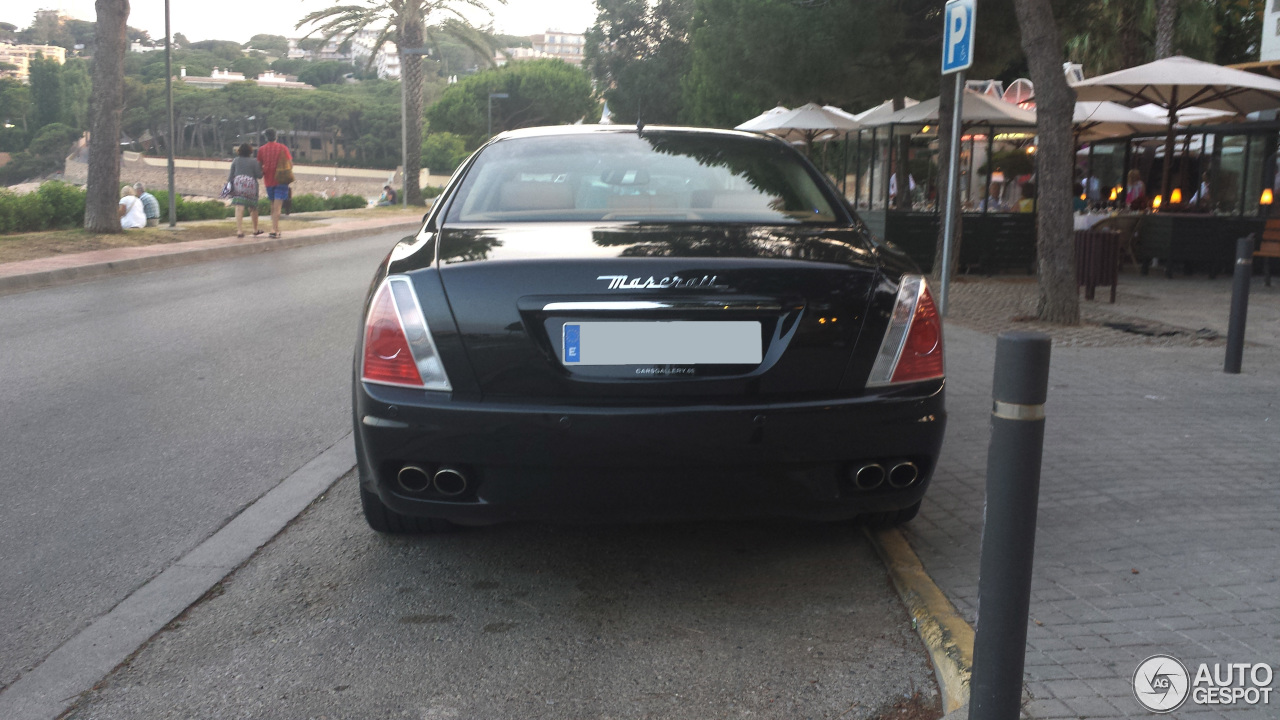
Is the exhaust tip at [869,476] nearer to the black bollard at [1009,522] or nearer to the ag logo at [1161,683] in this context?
the ag logo at [1161,683]

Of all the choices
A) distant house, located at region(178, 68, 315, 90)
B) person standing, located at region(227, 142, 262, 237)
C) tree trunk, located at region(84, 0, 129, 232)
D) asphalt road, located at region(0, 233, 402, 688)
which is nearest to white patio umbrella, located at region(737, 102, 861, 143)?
person standing, located at region(227, 142, 262, 237)

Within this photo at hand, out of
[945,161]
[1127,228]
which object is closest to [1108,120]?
[1127,228]

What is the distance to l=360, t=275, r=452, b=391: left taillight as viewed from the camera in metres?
3.18

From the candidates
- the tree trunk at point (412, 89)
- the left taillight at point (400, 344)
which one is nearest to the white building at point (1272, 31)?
the left taillight at point (400, 344)

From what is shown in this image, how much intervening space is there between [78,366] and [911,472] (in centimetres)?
610

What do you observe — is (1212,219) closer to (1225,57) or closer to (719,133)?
(719,133)

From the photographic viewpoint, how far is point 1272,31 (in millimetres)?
22547

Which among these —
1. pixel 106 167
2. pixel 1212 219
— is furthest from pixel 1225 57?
pixel 106 167

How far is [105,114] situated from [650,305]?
55.7 ft

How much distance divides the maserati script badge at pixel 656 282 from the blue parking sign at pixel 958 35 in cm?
737

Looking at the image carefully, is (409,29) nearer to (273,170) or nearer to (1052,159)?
(273,170)

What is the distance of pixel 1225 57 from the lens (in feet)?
104

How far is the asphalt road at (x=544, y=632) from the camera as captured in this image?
2.81 meters

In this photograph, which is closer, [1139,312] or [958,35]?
[958,35]
